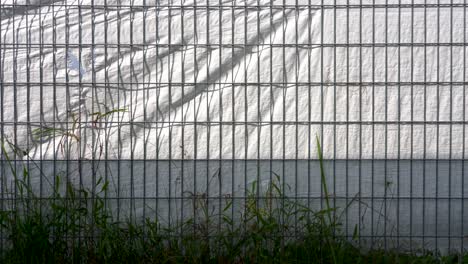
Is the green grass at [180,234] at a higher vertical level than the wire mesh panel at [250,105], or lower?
lower

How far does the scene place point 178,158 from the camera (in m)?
4.18

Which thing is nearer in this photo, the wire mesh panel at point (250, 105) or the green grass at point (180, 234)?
the green grass at point (180, 234)

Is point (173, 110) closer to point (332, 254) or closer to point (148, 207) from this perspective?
point (148, 207)

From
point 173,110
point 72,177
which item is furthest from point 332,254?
point 72,177

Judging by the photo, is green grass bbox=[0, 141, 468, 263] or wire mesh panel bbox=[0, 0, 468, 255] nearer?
green grass bbox=[0, 141, 468, 263]

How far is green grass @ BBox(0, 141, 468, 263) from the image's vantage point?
398 cm

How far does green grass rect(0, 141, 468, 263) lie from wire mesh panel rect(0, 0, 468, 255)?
0.29ft

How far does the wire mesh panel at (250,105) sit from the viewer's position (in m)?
4.14

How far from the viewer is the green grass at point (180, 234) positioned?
157 inches

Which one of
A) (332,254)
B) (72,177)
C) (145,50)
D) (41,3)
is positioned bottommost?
(332,254)

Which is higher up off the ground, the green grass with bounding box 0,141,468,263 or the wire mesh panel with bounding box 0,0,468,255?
the wire mesh panel with bounding box 0,0,468,255

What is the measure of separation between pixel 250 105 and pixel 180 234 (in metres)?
1.05

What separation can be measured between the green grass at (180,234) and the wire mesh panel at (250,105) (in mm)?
88

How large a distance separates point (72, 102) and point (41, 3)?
2.50ft
